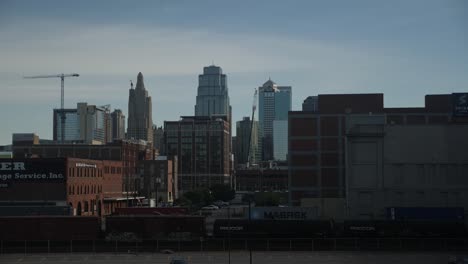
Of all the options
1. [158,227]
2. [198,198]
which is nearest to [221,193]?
[198,198]

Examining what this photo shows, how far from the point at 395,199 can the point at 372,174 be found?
390cm

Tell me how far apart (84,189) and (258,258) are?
2043 inches

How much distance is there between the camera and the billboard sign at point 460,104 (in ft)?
262

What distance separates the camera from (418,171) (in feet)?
251

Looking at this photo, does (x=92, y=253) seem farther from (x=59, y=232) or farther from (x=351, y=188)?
(x=351, y=188)

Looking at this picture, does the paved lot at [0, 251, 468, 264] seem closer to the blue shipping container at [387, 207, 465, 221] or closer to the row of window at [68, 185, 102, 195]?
the blue shipping container at [387, 207, 465, 221]

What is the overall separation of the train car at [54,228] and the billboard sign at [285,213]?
17.7m

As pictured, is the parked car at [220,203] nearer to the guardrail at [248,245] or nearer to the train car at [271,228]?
the train car at [271,228]

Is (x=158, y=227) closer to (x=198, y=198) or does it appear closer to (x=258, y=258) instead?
(x=258, y=258)

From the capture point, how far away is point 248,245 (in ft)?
198

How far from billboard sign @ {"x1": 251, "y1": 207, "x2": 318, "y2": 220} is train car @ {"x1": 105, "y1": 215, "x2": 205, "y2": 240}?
9531 millimetres

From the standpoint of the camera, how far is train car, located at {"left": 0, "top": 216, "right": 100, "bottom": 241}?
62062mm

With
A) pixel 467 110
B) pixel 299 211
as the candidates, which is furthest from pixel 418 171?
pixel 299 211

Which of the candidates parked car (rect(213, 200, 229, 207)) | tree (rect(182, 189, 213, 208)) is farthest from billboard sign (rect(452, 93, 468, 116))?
parked car (rect(213, 200, 229, 207))
